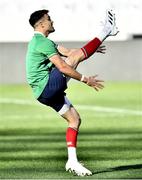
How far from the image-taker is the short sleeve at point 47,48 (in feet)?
35.6

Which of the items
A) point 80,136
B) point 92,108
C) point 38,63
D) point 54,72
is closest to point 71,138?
point 54,72

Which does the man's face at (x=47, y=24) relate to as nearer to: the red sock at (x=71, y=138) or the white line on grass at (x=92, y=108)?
the red sock at (x=71, y=138)

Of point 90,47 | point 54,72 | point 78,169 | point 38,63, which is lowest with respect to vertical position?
point 78,169

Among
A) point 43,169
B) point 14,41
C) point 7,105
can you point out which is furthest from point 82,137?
point 14,41

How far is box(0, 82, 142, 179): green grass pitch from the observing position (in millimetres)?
11617

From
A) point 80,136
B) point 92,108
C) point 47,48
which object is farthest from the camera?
point 92,108

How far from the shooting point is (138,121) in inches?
760

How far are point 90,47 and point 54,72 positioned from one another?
1.71 feet

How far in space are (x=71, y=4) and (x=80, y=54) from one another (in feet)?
78.9

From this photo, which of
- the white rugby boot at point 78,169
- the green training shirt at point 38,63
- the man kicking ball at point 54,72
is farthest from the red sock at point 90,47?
the white rugby boot at point 78,169

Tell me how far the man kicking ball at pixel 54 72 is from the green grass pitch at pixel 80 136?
453 mm

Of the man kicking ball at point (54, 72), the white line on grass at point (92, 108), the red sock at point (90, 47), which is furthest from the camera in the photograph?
the white line on grass at point (92, 108)

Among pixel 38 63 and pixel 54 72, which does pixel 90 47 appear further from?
pixel 38 63

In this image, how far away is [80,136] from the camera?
54.2 ft
